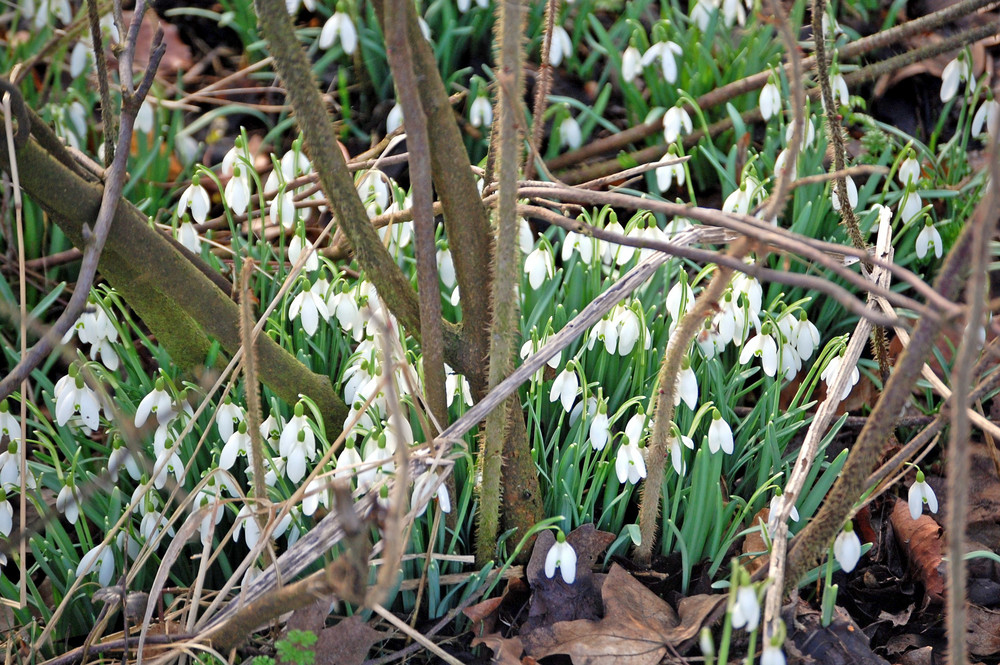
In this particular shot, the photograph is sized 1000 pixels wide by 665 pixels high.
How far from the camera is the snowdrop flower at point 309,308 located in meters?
1.97

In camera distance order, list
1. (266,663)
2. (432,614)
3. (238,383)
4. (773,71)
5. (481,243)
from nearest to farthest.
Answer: (266,663) < (481,243) < (432,614) < (238,383) < (773,71)

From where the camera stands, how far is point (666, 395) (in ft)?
5.27

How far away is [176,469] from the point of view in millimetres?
1901

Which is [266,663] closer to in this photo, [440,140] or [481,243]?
[481,243]

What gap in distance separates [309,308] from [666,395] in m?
0.86

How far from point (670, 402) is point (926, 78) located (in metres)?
2.40

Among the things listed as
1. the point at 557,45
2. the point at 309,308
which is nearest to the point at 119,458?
the point at 309,308

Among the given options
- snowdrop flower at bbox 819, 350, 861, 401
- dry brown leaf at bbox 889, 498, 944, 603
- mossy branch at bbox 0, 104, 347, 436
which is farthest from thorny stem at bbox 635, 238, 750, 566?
mossy branch at bbox 0, 104, 347, 436

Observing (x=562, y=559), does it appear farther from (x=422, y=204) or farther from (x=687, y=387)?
(x=422, y=204)

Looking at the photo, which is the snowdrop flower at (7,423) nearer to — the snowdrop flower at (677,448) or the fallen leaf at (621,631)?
the fallen leaf at (621,631)

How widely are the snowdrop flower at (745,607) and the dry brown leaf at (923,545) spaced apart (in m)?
0.77

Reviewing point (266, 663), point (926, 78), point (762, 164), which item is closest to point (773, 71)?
point (762, 164)

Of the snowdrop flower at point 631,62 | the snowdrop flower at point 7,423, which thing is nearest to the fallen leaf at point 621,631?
the snowdrop flower at point 7,423

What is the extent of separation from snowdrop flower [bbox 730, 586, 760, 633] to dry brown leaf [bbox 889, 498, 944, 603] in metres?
0.77
